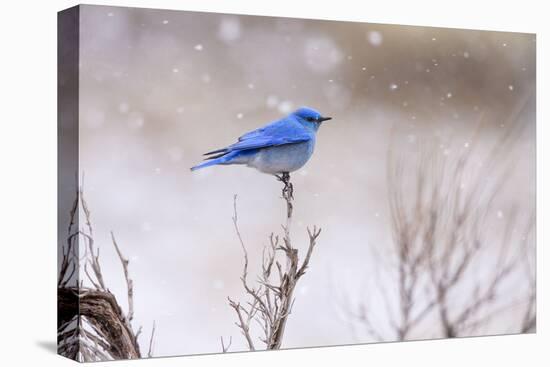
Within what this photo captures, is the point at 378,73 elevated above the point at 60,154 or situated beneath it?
elevated above

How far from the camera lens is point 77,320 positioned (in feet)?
21.2

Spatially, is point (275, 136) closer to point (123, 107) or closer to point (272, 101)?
point (272, 101)

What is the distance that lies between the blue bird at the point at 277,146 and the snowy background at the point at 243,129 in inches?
2.6

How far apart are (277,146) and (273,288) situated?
1.01m

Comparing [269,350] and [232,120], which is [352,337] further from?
[232,120]

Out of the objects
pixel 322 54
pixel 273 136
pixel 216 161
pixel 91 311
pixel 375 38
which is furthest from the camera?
pixel 375 38

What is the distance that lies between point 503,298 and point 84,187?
11.7 ft

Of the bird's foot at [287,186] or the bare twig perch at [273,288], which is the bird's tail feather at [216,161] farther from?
the bird's foot at [287,186]

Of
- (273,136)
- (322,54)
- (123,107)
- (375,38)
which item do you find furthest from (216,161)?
(375,38)

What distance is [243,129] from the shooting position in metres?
6.95

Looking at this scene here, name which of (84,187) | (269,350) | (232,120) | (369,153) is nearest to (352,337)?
(269,350)

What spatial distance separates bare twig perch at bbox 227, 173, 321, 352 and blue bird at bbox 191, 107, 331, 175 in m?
0.13

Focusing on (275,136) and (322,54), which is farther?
(322,54)

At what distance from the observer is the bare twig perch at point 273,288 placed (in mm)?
6848
